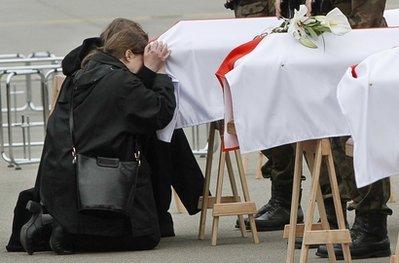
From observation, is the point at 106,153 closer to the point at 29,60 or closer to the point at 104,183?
the point at 104,183

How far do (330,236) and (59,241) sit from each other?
5.50 feet

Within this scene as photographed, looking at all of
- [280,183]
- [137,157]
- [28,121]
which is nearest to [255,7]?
[280,183]

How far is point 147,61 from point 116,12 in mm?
16011

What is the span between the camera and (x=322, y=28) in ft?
22.3

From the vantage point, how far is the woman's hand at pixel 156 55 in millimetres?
7609

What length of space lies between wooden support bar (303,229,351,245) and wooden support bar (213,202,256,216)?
1.21m

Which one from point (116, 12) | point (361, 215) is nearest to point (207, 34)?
point (361, 215)

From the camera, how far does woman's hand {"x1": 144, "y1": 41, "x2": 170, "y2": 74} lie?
7.61 metres

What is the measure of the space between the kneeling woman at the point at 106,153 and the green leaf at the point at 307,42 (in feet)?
3.55

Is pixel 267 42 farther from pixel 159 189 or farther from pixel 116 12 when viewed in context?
pixel 116 12

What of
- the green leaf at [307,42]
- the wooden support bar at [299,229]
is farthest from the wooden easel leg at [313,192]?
the green leaf at [307,42]

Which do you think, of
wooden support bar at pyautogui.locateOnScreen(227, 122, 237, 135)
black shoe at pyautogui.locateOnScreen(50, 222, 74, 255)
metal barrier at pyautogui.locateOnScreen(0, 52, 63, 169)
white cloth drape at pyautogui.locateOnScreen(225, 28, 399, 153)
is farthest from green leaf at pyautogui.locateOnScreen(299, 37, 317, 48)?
metal barrier at pyautogui.locateOnScreen(0, 52, 63, 169)

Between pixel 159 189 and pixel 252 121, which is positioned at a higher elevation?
pixel 252 121

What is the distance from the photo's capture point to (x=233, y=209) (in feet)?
26.3
